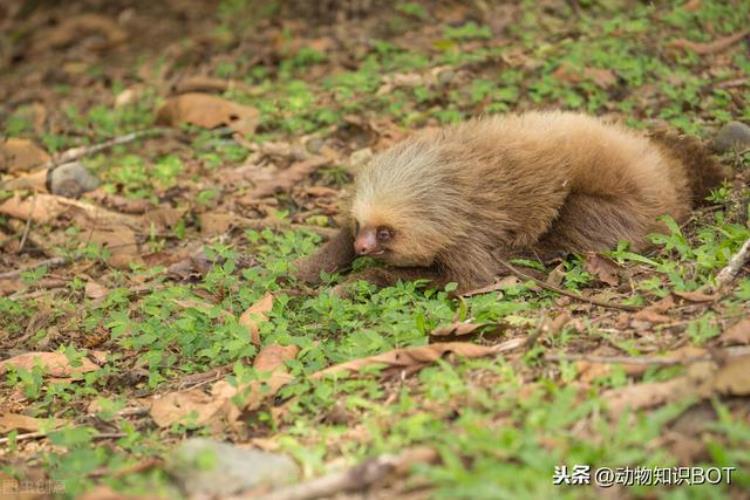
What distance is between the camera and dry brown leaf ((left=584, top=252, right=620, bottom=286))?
5441 millimetres

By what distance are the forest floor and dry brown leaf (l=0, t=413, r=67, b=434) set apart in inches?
0.5

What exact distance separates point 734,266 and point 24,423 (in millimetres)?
3909

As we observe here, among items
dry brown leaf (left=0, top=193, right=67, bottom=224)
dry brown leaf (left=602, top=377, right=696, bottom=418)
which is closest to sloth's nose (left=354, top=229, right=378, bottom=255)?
dry brown leaf (left=602, top=377, right=696, bottom=418)

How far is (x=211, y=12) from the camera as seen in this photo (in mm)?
11812

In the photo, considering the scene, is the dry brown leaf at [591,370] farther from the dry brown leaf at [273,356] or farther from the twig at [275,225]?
the twig at [275,225]

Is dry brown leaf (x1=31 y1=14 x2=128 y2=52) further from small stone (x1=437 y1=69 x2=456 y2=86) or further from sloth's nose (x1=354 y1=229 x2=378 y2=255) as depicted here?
sloth's nose (x1=354 y1=229 x2=378 y2=255)

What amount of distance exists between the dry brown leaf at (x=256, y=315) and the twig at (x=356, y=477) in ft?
5.76

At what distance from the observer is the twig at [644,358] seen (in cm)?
397

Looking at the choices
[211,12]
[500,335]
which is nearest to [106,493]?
[500,335]

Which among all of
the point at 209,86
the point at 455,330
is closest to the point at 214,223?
the point at 209,86

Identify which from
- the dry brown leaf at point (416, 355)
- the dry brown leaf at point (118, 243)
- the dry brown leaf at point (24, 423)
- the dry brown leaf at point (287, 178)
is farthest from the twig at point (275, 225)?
the dry brown leaf at point (24, 423)

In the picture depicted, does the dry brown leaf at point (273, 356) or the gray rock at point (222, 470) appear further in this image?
the dry brown leaf at point (273, 356)

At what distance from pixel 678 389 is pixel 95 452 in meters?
2.62

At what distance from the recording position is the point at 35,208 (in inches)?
294
